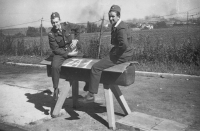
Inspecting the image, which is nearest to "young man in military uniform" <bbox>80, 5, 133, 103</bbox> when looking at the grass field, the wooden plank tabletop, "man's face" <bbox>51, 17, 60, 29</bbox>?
the wooden plank tabletop

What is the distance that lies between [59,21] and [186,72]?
464 cm

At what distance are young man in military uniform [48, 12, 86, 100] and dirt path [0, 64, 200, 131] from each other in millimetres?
321

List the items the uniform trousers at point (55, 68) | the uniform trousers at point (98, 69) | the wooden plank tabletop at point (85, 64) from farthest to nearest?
1. the uniform trousers at point (55, 68)
2. the uniform trousers at point (98, 69)
3. the wooden plank tabletop at point (85, 64)

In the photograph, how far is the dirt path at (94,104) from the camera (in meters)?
4.17

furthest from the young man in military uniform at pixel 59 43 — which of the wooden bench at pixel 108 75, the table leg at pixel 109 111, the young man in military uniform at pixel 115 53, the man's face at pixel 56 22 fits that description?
the table leg at pixel 109 111

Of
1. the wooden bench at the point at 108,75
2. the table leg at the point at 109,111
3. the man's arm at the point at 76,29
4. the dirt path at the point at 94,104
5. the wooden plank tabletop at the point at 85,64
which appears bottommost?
the dirt path at the point at 94,104

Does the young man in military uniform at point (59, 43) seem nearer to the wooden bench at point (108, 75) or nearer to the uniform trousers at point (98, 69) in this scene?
the wooden bench at point (108, 75)

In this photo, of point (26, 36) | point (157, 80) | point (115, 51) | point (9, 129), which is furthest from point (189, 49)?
point (26, 36)

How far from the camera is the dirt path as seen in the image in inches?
164

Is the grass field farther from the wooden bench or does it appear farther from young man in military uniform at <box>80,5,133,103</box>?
young man in military uniform at <box>80,5,133,103</box>

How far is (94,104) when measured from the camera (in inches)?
205

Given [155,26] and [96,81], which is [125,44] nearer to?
[96,81]

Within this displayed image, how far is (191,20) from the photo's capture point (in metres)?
9.88

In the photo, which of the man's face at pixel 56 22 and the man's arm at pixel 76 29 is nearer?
the man's face at pixel 56 22
